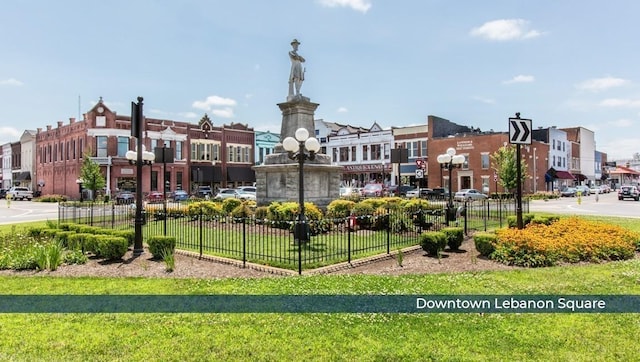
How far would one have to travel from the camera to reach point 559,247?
386 inches

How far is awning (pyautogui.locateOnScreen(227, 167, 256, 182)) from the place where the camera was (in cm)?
5697

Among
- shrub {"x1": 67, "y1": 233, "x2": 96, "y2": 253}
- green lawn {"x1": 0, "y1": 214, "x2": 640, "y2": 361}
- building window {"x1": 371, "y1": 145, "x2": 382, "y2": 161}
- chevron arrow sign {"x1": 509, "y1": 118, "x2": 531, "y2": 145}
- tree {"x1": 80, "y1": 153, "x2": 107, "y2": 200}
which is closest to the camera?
green lawn {"x1": 0, "y1": 214, "x2": 640, "y2": 361}

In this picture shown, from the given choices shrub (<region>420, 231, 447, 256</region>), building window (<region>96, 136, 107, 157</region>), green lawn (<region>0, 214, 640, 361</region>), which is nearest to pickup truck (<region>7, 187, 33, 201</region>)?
building window (<region>96, 136, 107, 157</region>)

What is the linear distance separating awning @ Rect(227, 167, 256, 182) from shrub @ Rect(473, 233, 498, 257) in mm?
48966

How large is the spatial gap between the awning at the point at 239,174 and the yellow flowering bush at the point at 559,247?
4898cm

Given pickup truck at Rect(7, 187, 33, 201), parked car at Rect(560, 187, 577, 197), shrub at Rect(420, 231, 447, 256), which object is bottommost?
shrub at Rect(420, 231, 447, 256)

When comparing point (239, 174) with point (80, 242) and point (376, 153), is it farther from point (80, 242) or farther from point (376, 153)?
point (80, 242)

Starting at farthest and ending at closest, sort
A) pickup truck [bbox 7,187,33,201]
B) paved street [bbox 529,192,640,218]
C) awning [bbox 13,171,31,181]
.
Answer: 1. awning [bbox 13,171,31,181]
2. pickup truck [bbox 7,187,33,201]
3. paved street [bbox 529,192,640,218]

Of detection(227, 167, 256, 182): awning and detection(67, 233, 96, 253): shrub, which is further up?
detection(227, 167, 256, 182): awning

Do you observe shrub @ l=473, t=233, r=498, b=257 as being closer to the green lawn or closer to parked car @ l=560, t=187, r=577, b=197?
the green lawn

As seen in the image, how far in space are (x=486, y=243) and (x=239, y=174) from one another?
50.0m

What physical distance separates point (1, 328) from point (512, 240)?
10023 mm

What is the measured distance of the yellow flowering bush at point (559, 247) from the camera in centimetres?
957

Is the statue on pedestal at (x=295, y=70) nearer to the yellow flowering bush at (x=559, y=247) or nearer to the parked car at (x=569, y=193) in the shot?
the yellow flowering bush at (x=559, y=247)
